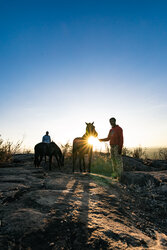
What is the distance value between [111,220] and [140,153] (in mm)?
11697

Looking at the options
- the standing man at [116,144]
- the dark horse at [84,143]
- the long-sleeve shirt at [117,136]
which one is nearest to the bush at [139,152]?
the dark horse at [84,143]

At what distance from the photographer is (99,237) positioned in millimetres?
1313

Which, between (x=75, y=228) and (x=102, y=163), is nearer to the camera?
(x=75, y=228)

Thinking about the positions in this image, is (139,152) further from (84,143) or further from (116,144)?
(116,144)

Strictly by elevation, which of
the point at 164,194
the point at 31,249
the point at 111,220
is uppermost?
the point at 31,249

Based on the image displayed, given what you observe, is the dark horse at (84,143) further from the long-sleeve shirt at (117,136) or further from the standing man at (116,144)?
the long-sleeve shirt at (117,136)

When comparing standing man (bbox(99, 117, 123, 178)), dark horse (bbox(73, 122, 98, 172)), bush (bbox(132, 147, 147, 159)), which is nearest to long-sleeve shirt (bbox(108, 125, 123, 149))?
standing man (bbox(99, 117, 123, 178))

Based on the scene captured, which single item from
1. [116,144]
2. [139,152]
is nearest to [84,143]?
[116,144]

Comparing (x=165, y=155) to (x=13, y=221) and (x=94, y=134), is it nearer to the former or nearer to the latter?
(x=94, y=134)

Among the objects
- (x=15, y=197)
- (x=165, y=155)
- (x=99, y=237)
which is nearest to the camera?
(x=99, y=237)

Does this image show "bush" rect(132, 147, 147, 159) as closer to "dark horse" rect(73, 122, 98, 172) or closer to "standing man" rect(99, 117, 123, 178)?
"dark horse" rect(73, 122, 98, 172)

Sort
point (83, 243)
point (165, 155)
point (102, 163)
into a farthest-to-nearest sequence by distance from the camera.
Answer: point (165, 155) → point (102, 163) → point (83, 243)

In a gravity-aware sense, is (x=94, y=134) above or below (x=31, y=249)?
above

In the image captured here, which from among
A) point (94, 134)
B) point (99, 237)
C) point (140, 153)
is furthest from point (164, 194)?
point (140, 153)
